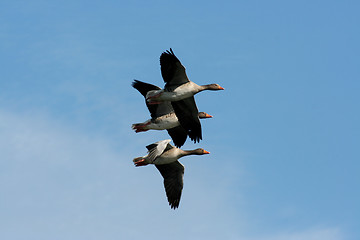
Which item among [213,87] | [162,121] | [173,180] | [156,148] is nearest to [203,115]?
[162,121]

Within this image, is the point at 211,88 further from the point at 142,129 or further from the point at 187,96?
the point at 142,129

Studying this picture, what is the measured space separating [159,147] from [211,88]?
10.1 feet

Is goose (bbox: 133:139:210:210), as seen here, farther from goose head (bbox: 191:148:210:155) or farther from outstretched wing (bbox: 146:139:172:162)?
outstretched wing (bbox: 146:139:172:162)

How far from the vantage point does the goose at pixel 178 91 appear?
28.7 m

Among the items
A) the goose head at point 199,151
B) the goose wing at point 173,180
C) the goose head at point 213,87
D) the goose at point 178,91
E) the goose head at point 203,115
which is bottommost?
the goose wing at point 173,180

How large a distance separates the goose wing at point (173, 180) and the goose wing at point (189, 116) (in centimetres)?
138

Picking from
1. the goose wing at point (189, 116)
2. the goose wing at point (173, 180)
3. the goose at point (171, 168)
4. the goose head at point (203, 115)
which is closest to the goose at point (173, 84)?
the goose wing at point (189, 116)

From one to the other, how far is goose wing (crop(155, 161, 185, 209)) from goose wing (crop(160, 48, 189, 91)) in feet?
12.0

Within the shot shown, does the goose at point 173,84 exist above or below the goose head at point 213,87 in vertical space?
below

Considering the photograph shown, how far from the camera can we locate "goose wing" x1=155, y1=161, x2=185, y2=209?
31469mm

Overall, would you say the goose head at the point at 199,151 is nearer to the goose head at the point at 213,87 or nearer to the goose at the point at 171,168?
the goose at the point at 171,168

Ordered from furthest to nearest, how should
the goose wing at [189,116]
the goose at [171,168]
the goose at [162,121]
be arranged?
the goose at [162,121], the goose wing at [189,116], the goose at [171,168]

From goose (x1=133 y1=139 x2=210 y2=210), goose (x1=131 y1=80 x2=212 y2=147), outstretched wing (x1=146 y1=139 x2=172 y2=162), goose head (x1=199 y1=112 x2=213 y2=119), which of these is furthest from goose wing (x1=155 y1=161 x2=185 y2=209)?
goose head (x1=199 y1=112 x2=213 y2=119)

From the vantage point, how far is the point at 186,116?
31297 millimetres
